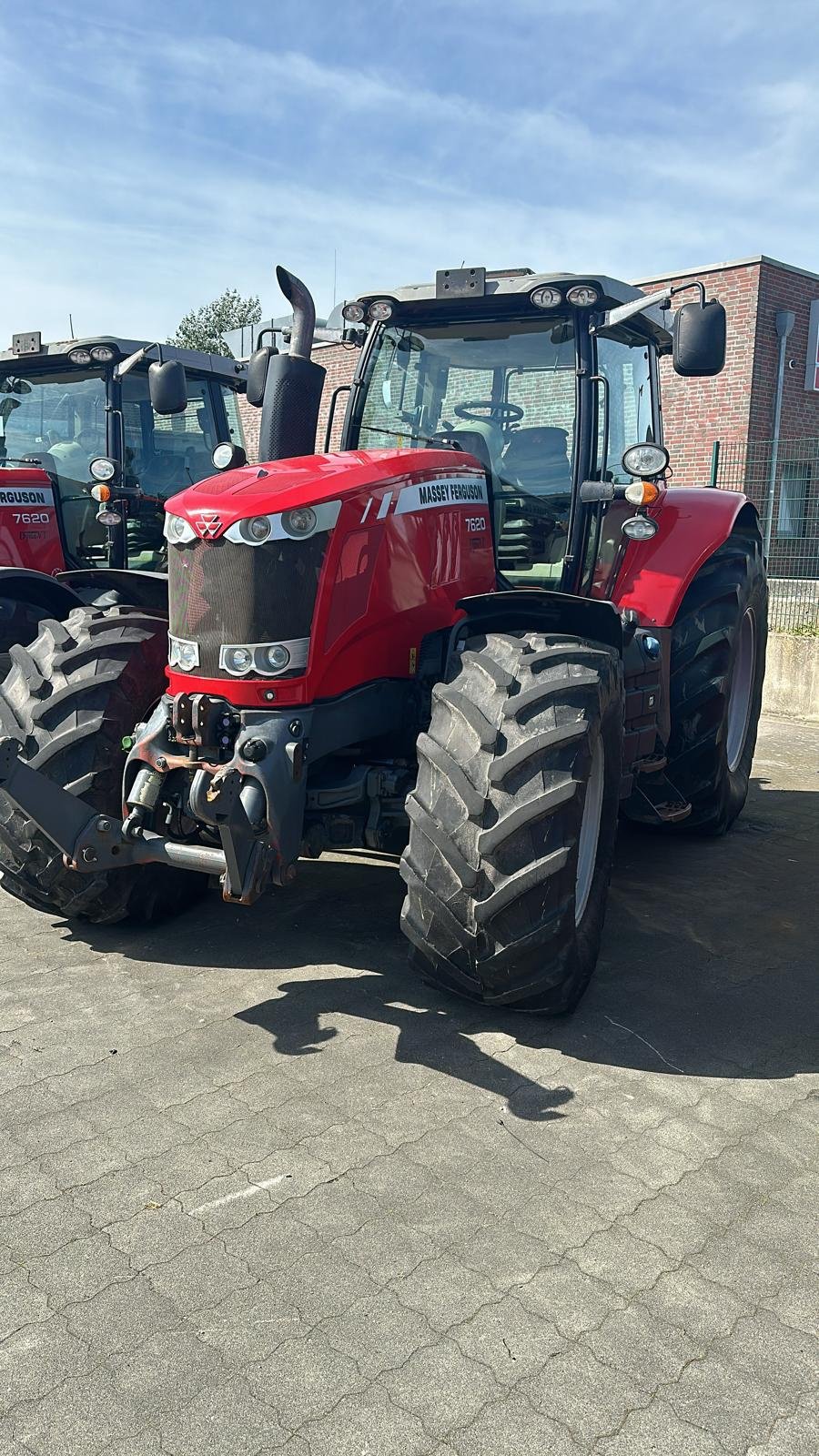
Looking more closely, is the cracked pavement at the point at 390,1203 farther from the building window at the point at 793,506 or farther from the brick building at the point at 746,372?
the brick building at the point at 746,372

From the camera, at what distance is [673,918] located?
4742mm

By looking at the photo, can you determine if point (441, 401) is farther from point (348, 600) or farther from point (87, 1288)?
point (87, 1288)

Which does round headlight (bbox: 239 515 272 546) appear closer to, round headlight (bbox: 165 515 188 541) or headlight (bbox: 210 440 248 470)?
round headlight (bbox: 165 515 188 541)

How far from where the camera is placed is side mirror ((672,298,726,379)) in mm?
4348

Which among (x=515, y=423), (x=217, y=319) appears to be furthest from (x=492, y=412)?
(x=217, y=319)

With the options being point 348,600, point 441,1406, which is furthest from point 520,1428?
point 348,600

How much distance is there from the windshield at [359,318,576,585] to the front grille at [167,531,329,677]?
121 cm

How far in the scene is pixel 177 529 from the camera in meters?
3.77

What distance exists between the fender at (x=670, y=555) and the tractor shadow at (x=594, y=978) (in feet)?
4.33

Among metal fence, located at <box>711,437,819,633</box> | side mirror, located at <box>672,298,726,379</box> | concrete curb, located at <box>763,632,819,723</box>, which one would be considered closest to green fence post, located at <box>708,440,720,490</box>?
metal fence, located at <box>711,437,819,633</box>

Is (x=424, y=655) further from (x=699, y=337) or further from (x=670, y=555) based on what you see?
(x=699, y=337)

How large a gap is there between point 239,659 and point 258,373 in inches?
65.2

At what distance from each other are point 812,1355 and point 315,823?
7.07 feet

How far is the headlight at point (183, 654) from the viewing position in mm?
3736
